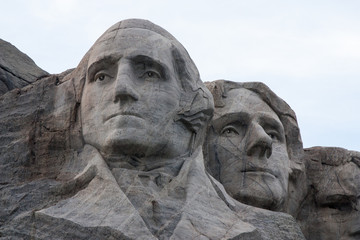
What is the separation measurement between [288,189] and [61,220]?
3289 mm

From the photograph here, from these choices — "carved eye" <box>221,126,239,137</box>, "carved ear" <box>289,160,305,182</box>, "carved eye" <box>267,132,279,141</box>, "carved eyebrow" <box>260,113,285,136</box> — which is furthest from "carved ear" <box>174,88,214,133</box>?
"carved ear" <box>289,160,305,182</box>

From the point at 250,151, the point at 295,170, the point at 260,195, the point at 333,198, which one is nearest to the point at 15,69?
the point at 250,151

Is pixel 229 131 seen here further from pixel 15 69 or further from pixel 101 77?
pixel 15 69

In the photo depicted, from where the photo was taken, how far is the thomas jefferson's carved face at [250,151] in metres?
13.0

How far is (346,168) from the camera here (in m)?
14.2

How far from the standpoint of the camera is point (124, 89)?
11.9 meters

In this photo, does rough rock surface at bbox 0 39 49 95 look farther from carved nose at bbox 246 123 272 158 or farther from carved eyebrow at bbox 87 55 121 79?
carved nose at bbox 246 123 272 158

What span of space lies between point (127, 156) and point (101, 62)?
38.5 inches

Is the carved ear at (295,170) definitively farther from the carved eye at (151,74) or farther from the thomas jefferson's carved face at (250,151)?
the carved eye at (151,74)

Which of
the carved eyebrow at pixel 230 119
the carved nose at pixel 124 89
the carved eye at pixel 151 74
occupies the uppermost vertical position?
Answer: the carved eye at pixel 151 74

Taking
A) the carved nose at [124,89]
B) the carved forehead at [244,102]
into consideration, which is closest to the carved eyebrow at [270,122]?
the carved forehead at [244,102]

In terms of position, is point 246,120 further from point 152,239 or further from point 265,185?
point 152,239

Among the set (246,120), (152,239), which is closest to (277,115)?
(246,120)

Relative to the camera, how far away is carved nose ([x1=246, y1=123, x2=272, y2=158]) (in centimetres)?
1309
